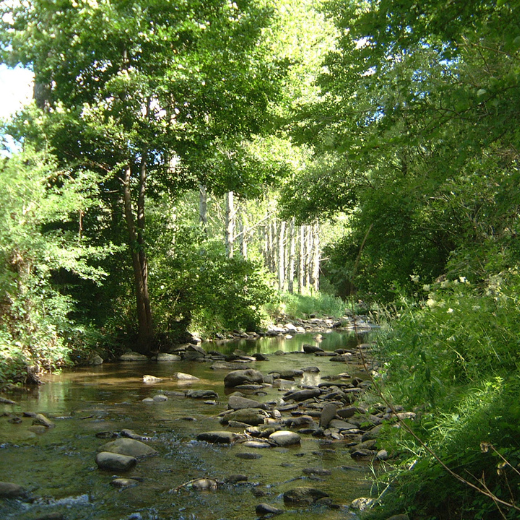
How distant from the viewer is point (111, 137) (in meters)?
14.0

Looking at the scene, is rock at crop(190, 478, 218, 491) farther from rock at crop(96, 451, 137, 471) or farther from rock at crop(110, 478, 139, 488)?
rock at crop(96, 451, 137, 471)

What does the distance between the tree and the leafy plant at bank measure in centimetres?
255

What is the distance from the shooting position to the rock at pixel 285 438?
6840 millimetres

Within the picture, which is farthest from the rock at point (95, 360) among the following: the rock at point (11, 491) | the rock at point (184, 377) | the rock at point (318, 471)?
the rock at point (318, 471)

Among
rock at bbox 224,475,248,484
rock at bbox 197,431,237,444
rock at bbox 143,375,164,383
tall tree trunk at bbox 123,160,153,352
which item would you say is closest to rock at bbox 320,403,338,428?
rock at bbox 197,431,237,444

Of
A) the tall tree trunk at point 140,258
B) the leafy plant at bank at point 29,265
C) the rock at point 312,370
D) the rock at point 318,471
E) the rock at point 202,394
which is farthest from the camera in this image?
the tall tree trunk at point 140,258

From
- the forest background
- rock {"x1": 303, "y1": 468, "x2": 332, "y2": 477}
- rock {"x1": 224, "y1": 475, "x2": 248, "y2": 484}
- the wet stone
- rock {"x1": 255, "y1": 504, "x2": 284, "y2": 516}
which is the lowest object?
the wet stone

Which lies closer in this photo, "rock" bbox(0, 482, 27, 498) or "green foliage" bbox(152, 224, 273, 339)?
"rock" bbox(0, 482, 27, 498)

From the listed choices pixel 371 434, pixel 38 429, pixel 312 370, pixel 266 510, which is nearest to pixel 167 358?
pixel 312 370

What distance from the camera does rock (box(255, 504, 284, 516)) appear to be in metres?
4.55

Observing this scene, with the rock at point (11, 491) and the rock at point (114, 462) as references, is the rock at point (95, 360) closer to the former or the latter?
the rock at point (114, 462)

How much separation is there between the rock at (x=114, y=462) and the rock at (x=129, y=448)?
27 cm

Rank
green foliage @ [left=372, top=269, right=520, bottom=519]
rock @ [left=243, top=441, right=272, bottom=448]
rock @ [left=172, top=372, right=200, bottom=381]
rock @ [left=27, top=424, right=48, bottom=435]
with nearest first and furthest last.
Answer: green foliage @ [left=372, top=269, right=520, bottom=519] < rock @ [left=243, top=441, right=272, bottom=448] < rock @ [left=27, top=424, right=48, bottom=435] < rock @ [left=172, top=372, right=200, bottom=381]

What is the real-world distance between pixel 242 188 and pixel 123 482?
1210cm
